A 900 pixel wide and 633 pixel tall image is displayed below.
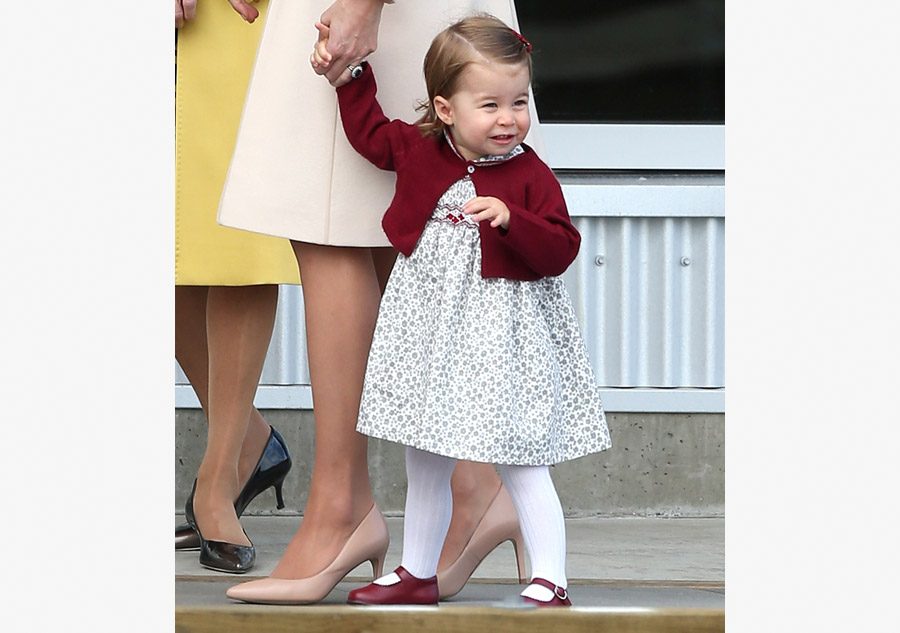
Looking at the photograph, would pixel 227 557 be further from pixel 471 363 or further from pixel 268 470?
pixel 471 363

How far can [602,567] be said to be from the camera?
2592 mm

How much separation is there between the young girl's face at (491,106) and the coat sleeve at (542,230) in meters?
0.08

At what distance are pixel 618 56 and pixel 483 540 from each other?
173 centimetres

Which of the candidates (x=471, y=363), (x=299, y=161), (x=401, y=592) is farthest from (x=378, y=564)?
(x=299, y=161)

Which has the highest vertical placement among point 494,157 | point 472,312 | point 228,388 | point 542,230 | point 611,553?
point 494,157

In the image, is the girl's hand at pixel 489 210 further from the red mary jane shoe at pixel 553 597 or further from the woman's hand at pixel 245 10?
the woman's hand at pixel 245 10

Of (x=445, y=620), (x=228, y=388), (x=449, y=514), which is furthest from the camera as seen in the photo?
(x=228, y=388)

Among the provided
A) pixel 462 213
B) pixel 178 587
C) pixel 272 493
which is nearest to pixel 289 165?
pixel 462 213

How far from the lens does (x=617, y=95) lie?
3338 millimetres

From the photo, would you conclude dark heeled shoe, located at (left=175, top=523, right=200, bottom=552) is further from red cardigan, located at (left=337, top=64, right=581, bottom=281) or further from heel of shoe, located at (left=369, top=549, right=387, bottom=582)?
red cardigan, located at (left=337, top=64, right=581, bottom=281)

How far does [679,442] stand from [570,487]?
31 cm

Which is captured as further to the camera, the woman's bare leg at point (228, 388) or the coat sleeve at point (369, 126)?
the woman's bare leg at point (228, 388)

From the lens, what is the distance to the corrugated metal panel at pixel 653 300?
3281 mm

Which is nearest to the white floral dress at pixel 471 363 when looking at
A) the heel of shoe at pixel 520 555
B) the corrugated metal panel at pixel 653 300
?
the heel of shoe at pixel 520 555
